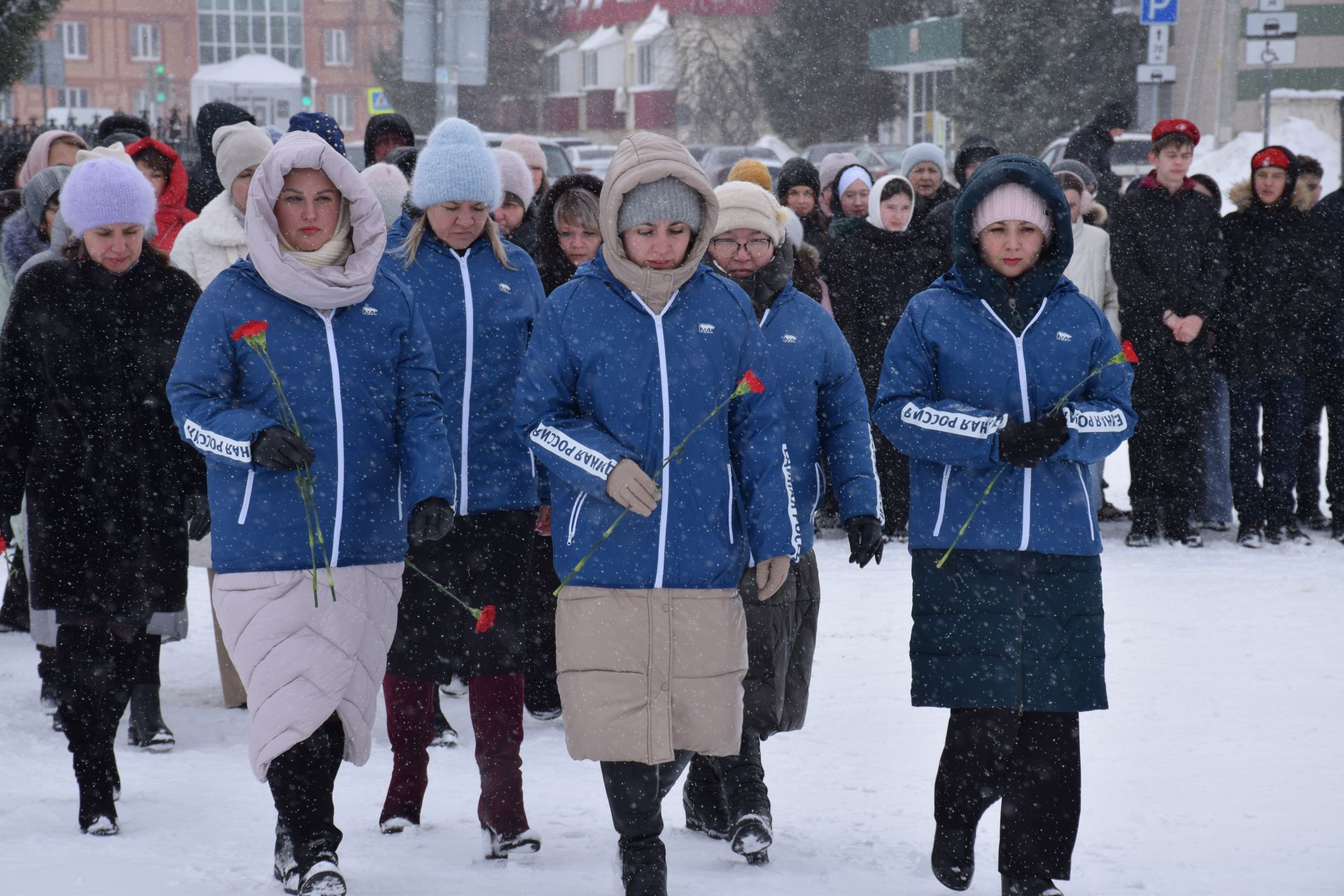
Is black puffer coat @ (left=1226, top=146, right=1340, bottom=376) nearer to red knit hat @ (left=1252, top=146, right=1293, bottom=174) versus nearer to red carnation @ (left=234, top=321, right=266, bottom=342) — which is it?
red knit hat @ (left=1252, top=146, right=1293, bottom=174)

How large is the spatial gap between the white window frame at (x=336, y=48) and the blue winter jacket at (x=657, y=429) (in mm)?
81079

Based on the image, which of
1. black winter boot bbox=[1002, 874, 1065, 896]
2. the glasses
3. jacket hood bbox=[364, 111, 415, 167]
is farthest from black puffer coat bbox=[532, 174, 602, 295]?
jacket hood bbox=[364, 111, 415, 167]

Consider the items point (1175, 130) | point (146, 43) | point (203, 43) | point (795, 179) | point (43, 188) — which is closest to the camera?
point (43, 188)

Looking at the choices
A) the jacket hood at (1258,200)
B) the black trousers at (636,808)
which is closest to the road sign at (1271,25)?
the jacket hood at (1258,200)

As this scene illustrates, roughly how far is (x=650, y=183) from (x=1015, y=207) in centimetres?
94

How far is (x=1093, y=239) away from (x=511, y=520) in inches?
213

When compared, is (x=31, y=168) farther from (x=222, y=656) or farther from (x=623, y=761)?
(x=623, y=761)

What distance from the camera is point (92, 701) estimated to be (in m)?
4.62

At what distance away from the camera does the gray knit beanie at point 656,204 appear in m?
3.93

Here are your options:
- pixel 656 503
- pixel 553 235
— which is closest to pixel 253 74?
pixel 553 235

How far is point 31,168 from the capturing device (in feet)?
24.7

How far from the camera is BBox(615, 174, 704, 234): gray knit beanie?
12.9 ft

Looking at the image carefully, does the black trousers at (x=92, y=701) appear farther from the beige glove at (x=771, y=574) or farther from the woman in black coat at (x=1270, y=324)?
the woman in black coat at (x=1270, y=324)

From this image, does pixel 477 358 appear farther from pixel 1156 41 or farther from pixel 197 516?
pixel 1156 41
